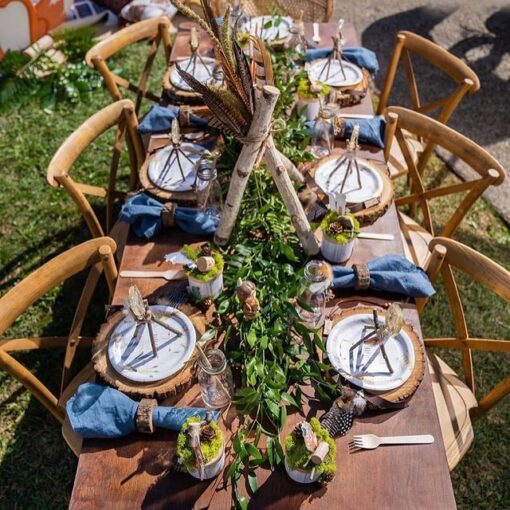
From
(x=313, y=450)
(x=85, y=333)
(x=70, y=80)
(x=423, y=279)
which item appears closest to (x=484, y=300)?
(x=423, y=279)

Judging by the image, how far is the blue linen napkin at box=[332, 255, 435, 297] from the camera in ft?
6.09

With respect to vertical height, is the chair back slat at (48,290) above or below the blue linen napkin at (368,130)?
below

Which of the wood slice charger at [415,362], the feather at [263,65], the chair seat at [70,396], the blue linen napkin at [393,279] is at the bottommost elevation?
the chair seat at [70,396]

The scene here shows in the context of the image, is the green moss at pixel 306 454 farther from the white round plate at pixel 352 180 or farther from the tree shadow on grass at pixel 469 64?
the tree shadow on grass at pixel 469 64

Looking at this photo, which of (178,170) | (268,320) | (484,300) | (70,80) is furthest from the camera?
(70,80)

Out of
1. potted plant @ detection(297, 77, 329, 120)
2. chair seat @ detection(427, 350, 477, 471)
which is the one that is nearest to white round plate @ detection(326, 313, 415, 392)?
chair seat @ detection(427, 350, 477, 471)

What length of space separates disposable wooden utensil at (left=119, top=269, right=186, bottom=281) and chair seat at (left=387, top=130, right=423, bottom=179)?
1.42 m

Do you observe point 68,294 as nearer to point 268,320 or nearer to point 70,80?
point 268,320

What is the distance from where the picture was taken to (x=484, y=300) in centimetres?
309

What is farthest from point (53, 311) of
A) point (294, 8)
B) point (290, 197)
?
point (294, 8)

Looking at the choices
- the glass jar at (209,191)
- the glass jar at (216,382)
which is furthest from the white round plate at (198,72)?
the glass jar at (216,382)

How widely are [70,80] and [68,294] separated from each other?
215 centimetres

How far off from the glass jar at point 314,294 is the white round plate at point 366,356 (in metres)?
0.07

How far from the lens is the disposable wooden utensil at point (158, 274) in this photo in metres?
1.93
